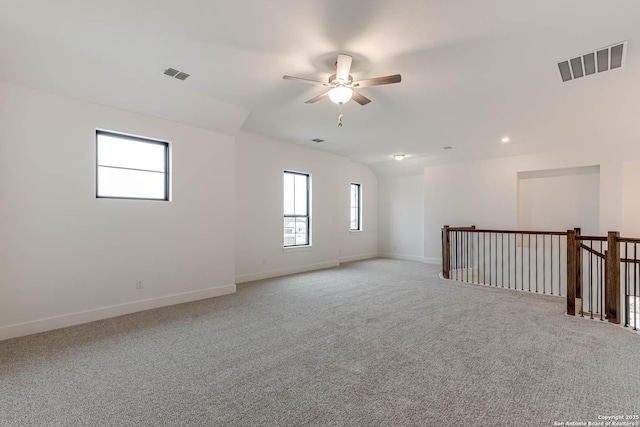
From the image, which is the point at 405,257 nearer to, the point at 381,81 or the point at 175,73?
the point at 381,81

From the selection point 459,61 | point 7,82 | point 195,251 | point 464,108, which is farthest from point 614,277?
point 7,82

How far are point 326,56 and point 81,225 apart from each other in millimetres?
3636

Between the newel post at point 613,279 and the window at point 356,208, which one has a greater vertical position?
the window at point 356,208

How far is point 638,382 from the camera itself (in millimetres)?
2373

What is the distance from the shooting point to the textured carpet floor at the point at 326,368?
2027 mm

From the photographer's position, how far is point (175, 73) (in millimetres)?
3652

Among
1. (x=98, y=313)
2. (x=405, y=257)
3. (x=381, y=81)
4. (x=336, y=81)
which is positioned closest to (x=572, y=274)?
(x=381, y=81)

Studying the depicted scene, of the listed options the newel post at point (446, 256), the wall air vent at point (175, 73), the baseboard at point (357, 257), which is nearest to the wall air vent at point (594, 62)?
the newel post at point (446, 256)

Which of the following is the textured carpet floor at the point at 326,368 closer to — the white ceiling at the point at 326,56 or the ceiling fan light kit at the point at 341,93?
the ceiling fan light kit at the point at 341,93

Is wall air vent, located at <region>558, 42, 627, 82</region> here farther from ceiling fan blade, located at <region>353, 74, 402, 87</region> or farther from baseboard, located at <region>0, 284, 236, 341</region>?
baseboard, located at <region>0, 284, 236, 341</region>

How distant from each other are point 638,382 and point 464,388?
1402mm

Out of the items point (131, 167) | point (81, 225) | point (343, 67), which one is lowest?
point (81, 225)

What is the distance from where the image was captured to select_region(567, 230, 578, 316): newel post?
13.2ft

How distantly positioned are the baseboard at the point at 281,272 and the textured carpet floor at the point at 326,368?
5.55ft
